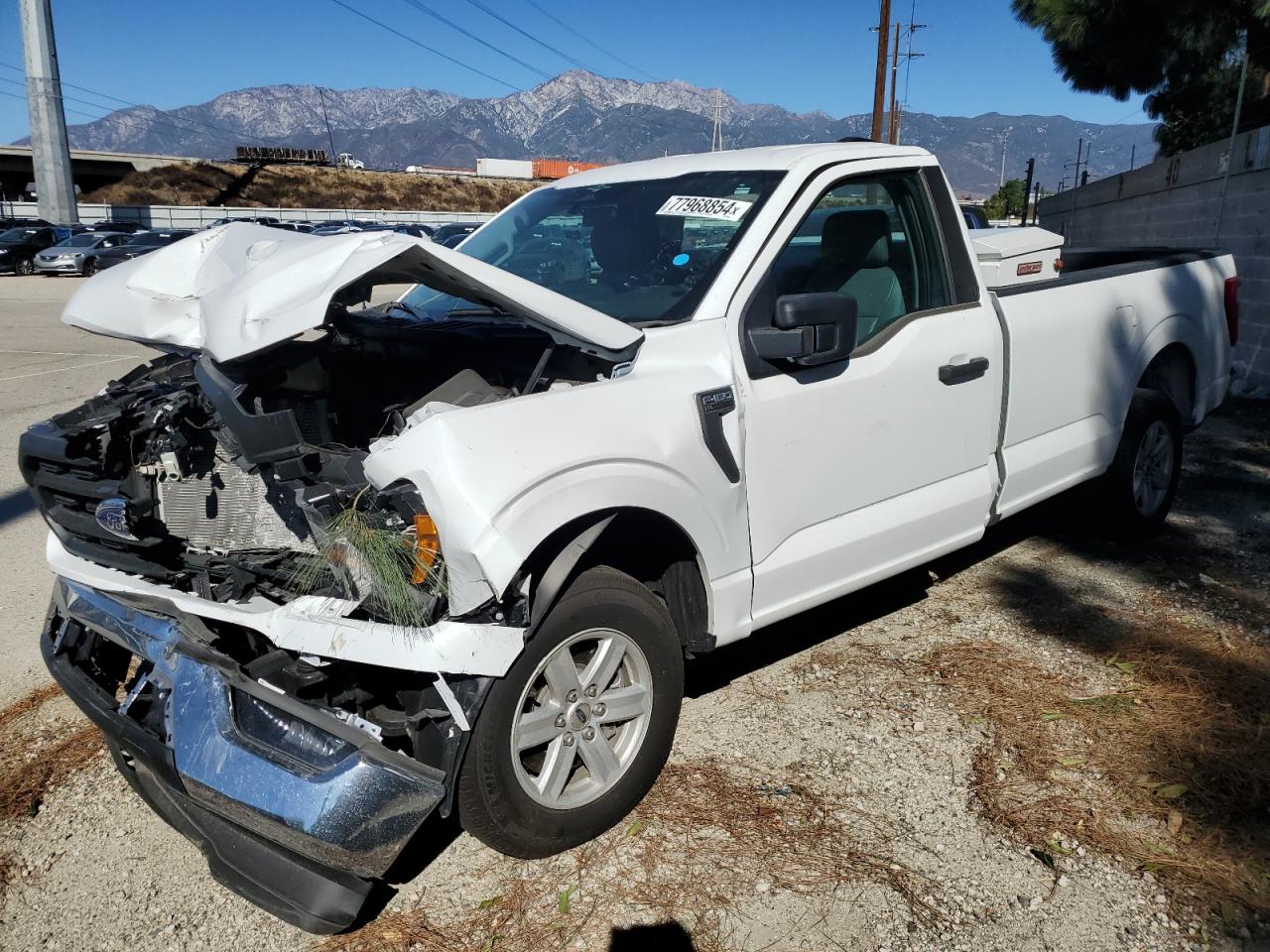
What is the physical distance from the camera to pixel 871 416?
3.71 m

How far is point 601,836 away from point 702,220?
214cm

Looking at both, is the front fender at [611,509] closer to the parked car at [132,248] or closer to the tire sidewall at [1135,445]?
the tire sidewall at [1135,445]

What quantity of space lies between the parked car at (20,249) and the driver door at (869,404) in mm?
32504

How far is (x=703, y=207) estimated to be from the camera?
148 inches

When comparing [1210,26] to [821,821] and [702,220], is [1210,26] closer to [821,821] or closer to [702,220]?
[702,220]

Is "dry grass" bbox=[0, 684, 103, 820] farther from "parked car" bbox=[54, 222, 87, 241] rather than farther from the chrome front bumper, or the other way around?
"parked car" bbox=[54, 222, 87, 241]

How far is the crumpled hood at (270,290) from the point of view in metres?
2.75

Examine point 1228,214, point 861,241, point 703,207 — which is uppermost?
point 703,207

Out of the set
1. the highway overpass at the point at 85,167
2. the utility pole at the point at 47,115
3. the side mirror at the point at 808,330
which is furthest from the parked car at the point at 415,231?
the highway overpass at the point at 85,167

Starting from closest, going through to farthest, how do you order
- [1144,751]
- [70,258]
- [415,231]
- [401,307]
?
[1144,751] < [401,307] < [415,231] < [70,258]

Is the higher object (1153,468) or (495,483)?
(495,483)

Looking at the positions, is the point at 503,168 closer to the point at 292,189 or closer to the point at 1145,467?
the point at 292,189

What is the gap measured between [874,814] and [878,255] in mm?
A: 2247

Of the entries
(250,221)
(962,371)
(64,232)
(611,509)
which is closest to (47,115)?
(64,232)
